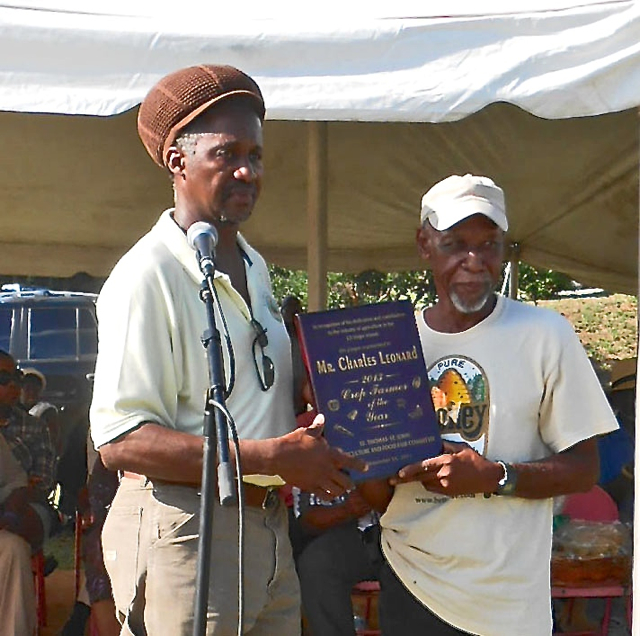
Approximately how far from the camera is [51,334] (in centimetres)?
996

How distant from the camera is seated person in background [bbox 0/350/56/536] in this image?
5.42 meters

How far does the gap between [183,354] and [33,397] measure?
5.19m

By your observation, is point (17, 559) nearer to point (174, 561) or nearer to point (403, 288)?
point (174, 561)

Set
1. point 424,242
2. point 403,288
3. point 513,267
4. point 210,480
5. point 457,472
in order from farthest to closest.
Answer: point 403,288
point 513,267
point 424,242
point 457,472
point 210,480

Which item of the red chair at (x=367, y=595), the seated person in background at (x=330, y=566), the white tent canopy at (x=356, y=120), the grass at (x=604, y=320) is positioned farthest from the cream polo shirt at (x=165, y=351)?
the grass at (x=604, y=320)

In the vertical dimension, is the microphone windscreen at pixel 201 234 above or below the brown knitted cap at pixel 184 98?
below

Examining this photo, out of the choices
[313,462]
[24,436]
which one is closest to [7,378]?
[24,436]

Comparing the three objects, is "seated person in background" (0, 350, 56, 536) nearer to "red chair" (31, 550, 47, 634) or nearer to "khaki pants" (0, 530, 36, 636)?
"red chair" (31, 550, 47, 634)

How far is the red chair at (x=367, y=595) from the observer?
412cm

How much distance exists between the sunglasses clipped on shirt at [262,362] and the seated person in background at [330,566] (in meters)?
1.74

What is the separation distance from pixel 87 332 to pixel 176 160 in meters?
8.15

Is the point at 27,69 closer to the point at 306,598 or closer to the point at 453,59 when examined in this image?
the point at 453,59

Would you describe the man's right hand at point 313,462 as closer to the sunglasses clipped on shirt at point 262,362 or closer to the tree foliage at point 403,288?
the sunglasses clipped on shirt at point 262,362

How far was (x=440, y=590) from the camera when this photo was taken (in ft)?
8.03
